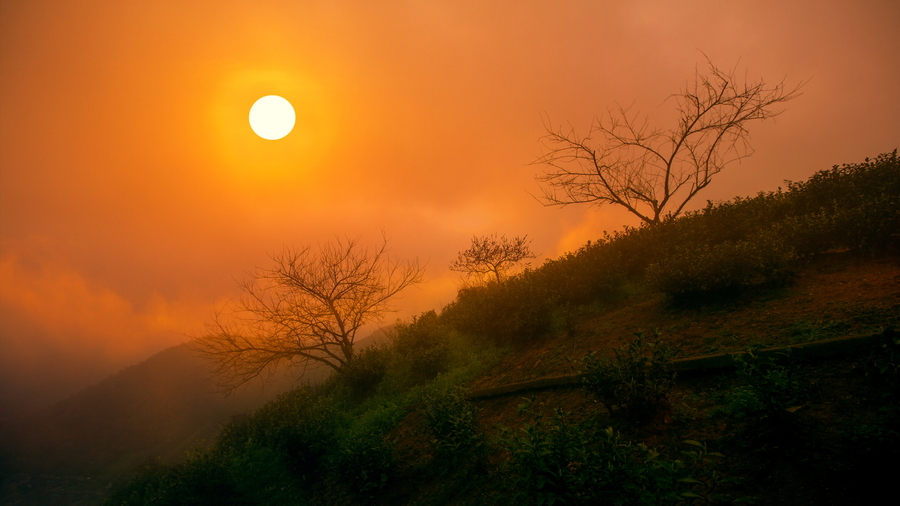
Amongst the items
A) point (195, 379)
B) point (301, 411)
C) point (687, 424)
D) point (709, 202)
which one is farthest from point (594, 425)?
point (195, 379)

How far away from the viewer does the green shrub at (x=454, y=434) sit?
4996 mm

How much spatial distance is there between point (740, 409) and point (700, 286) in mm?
4000

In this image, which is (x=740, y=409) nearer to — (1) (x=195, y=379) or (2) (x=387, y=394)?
(2) (x=387, y=394)

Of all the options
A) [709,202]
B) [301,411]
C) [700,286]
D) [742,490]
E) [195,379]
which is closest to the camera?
[742,490]

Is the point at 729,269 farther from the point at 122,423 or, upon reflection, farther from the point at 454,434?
the point at 122,423

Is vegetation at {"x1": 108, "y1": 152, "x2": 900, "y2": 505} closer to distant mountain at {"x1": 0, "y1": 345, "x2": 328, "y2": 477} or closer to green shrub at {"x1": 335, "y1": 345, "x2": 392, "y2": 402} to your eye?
green shrub at {"x1": 335, "y1": 345, "x2": 392, "y2": 402}

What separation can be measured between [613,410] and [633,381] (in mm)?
626

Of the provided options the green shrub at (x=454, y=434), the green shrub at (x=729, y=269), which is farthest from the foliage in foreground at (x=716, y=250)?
the green shrub at (x=454, y=434)

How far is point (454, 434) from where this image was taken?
528cm

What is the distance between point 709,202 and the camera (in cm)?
1054

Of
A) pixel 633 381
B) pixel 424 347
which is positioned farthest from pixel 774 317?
pixel 424 347

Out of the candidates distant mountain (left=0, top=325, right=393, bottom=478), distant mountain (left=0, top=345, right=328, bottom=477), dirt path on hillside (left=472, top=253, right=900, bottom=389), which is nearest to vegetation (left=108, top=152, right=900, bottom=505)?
dirt path on hillside (left=472, top=253, right=900, bottom=389)

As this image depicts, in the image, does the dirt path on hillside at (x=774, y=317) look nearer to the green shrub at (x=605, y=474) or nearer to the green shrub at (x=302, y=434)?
the green shrub at (x=605, y=474)

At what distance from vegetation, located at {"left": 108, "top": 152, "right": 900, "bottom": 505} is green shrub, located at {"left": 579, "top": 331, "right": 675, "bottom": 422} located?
0.07 feet
